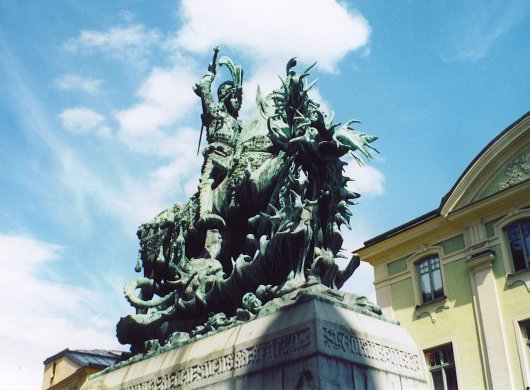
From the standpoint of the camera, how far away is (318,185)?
789 centimetres

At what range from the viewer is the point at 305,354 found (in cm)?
585

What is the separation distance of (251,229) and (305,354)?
3.05 m

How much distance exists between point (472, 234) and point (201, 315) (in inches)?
592

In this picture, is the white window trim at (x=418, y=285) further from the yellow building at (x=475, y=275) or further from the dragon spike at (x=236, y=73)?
the dragon spike at (x=236, y=73)

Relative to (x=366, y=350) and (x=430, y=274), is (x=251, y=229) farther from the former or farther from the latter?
(x=430, y=274)

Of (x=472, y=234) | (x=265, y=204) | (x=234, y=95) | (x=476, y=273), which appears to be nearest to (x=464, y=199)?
(x=472, y=234)

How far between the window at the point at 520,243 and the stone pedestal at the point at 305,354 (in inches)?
551

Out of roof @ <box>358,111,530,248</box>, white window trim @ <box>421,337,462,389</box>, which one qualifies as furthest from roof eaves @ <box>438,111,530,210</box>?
white window trim @ <box>421,337,462,389</box>

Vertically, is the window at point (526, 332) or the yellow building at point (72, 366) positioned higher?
the yellow building at point (72, 366)

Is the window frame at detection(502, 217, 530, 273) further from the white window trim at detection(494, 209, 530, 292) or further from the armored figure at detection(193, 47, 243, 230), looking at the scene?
the armored figure at detection(193, 47, 243, 230)

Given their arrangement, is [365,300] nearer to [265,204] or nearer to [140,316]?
[265,204]

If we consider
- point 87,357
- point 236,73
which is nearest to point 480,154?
point 236,73

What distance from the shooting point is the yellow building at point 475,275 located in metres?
19.2

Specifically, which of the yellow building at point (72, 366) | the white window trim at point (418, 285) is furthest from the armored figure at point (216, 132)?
the yellow building at point (72, 366)
